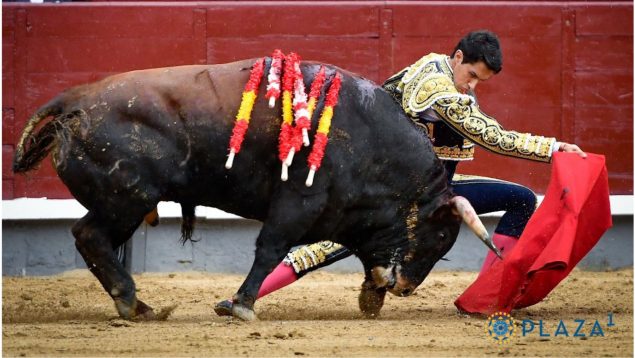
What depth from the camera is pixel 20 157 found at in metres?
4.98

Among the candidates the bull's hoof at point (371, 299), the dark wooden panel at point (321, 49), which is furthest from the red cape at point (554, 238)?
the dark wooden panel at point (321, 49)

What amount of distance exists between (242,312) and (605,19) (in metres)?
3.87

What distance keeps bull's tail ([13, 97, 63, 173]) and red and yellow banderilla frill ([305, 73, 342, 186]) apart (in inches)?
40.7

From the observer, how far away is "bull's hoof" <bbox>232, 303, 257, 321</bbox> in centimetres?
495

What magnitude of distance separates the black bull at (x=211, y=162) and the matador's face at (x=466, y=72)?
0.29 m

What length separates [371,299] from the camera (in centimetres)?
536

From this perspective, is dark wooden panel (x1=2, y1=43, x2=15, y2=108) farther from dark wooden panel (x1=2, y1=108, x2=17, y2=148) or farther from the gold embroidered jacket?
the gold embroidered jacket

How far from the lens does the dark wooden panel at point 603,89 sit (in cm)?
783

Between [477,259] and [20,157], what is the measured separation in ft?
11.6

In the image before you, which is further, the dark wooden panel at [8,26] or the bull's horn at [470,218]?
the dark wooden panel at [8,26]

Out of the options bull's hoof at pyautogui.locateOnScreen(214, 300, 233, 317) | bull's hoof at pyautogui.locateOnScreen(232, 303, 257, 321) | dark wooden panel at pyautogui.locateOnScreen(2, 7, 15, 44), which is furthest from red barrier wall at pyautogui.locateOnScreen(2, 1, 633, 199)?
bull's hoof at pyautogui.locateOnScreen(232, 303, 257, 321)

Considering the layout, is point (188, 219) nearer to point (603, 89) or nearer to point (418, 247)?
point (418, 247)

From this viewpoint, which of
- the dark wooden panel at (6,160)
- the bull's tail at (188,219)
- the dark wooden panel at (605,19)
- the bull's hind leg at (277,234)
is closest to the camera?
the bull's hind leg at (277,234)

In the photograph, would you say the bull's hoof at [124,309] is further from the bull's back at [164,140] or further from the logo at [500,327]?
the logo at [500,327]
